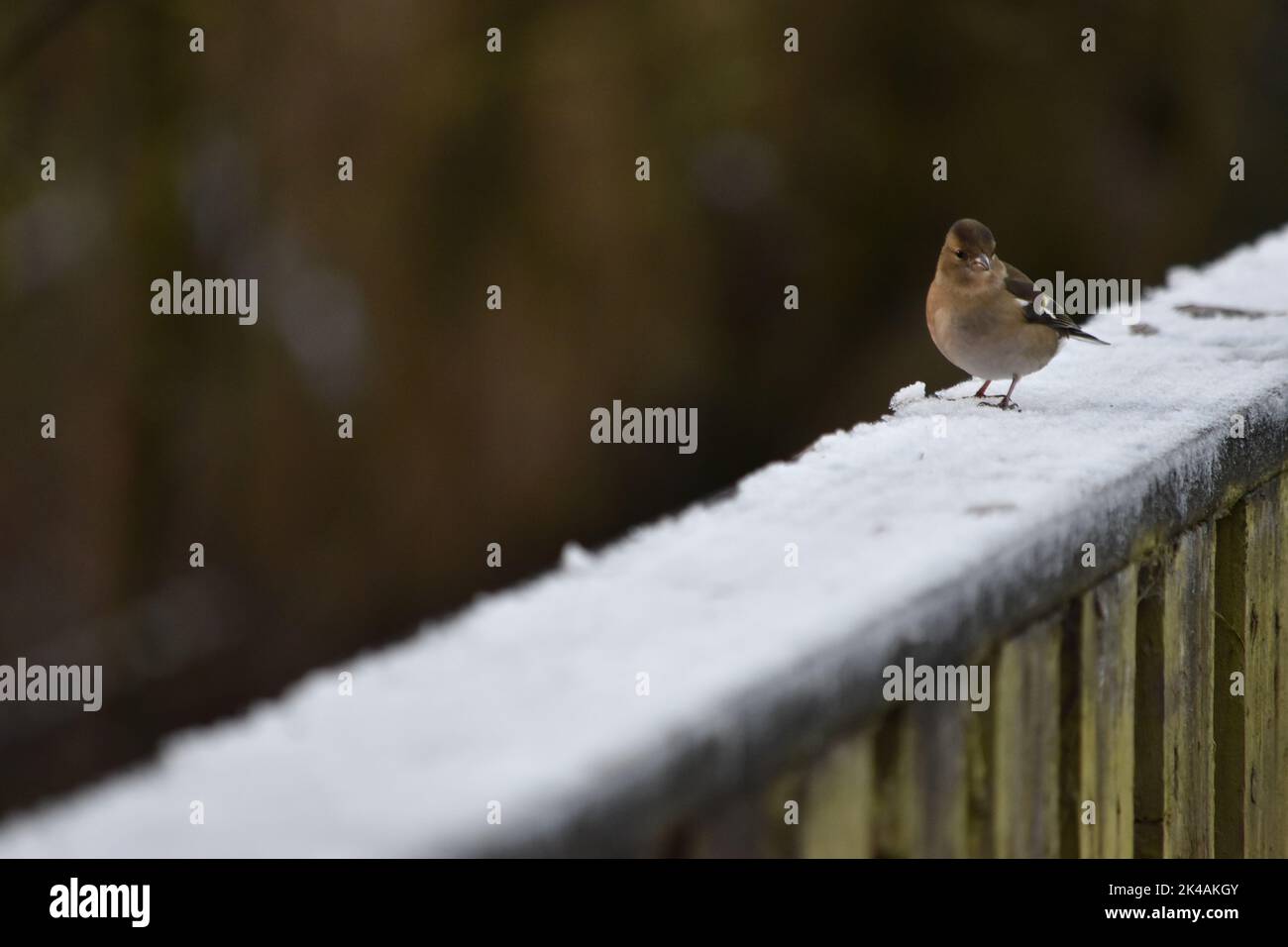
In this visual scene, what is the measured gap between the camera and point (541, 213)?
9062mm

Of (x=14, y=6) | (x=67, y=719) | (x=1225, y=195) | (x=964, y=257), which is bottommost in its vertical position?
(x=67, y=719)

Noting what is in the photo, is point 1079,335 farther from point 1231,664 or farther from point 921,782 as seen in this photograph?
point 921,782

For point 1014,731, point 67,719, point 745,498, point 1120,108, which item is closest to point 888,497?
point 745,498

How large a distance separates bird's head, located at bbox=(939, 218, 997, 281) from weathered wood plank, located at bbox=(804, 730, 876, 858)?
1869 mm

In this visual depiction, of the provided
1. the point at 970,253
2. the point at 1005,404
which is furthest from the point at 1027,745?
the point at 970,253

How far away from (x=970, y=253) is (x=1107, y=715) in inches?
60.9

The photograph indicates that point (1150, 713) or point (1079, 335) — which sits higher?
point (1079, 335)

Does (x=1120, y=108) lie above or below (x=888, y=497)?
above

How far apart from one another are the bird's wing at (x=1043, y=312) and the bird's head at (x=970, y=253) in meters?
0.05

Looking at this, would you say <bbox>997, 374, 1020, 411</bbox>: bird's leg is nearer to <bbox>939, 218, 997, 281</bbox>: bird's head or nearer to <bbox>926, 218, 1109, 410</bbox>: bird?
<bbox>926, 218, 1109, 410</bbox>: bird

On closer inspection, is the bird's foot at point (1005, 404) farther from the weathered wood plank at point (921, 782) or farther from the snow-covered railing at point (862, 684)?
the weathered wood plank at point (921, 782)
